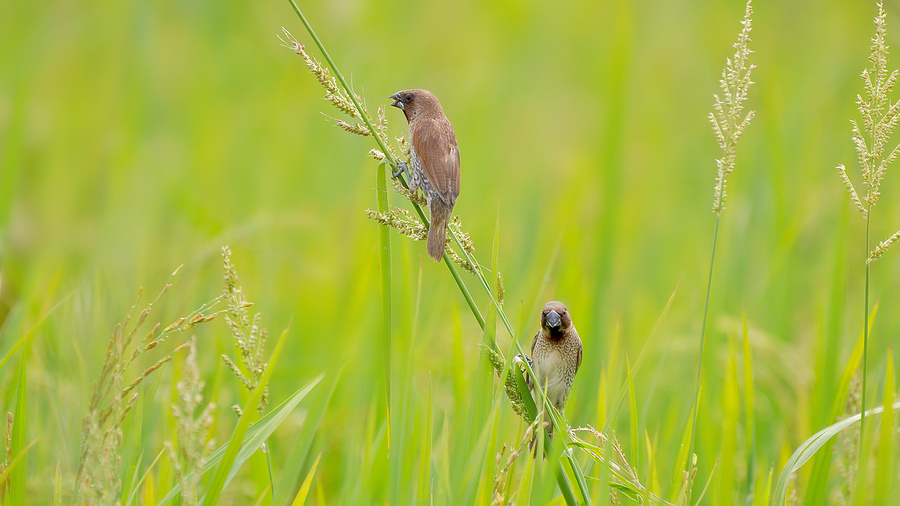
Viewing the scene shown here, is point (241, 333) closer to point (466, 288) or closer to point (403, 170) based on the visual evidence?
point (466, 288)

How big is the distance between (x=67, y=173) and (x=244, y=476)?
435 centimetres

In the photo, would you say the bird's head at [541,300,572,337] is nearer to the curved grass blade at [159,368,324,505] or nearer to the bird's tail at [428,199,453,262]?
the bird's tail at [428,199,453,262]

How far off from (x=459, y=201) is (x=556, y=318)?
2305mm

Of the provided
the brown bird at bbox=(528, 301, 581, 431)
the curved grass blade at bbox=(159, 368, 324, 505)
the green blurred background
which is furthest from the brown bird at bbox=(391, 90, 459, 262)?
the curved grass blade at bbox=(159, 368, 324, 505)

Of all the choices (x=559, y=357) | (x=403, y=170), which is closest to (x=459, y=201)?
(x=559, y=357)

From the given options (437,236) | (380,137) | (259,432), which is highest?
(380,137)

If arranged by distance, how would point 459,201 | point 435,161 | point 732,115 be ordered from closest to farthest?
point 732,115 → point 435,161 → point 459,201

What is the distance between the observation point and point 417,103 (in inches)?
131

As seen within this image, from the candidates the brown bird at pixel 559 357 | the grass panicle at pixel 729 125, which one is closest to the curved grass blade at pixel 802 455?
the grass panicle at pixel 729 125

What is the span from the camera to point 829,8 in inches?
319

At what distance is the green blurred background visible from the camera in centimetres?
319

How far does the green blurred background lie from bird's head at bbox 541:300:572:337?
0.74 feet

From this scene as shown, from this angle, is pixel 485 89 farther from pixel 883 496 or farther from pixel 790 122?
pixel 883 496

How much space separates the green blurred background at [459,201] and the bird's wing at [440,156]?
40cm
